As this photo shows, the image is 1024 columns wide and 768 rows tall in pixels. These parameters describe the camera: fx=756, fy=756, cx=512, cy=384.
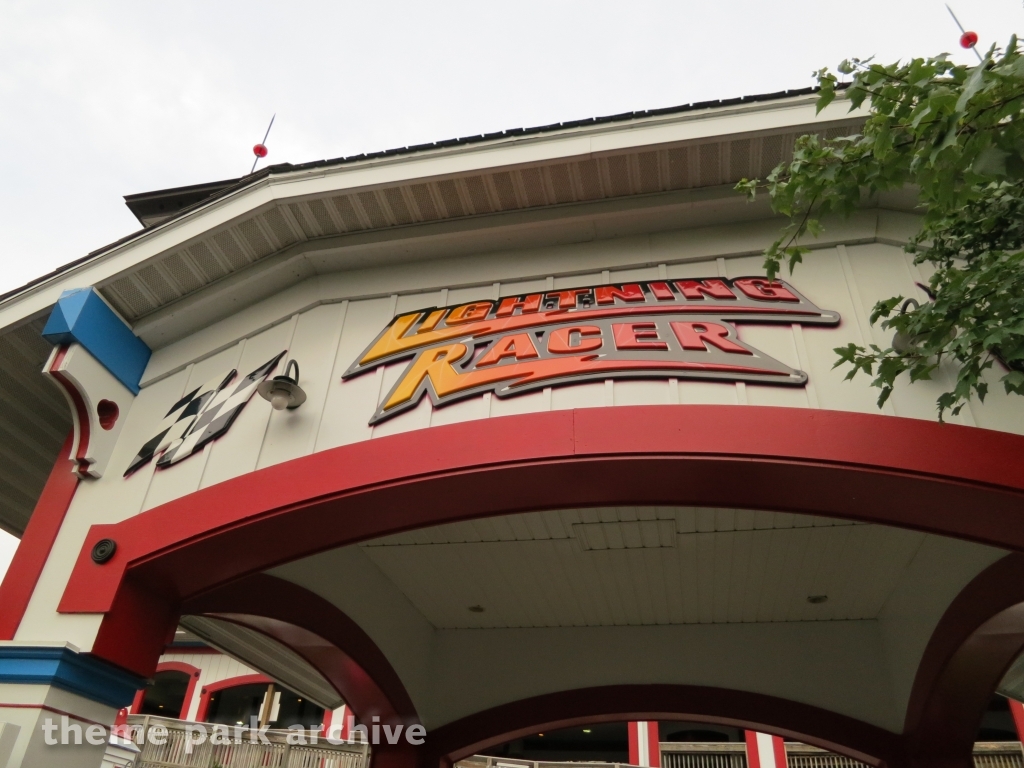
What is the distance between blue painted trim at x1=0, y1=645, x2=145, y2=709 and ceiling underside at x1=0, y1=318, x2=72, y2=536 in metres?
1.44

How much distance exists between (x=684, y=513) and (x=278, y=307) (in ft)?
11.2

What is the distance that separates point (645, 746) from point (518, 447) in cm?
1673

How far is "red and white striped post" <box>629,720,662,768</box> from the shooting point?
17844 millimetres

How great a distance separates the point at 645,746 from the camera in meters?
18.1

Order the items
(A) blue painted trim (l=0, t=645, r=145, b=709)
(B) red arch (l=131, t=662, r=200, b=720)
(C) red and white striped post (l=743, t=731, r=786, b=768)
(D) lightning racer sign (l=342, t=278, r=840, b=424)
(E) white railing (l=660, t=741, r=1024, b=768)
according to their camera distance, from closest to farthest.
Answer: (A) blue painted trim (l=0, t=645, r=145, b=709) < (D) lightning racer sign (l=342, t=278, r=840, b=424) < (E) white railing (l=660, t=741, r=1024, b=768) < (C) red and white striped post (l=743, t=731, r=786, b=768) < (B) red arch (l=131, t=662, r=200, b=720)

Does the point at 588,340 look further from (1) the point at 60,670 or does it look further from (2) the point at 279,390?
(1) the point at 60,670

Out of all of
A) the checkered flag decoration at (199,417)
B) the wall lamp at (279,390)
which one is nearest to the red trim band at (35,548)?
the checkered flag decoration at (199,417)

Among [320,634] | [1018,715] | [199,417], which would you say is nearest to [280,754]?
[320,634]

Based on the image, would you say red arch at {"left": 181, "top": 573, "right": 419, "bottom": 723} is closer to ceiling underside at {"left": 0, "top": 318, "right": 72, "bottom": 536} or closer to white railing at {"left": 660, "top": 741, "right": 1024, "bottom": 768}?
ceiling underside at {"left": 0, "top": 318, "right": 72, "bottom": 536}

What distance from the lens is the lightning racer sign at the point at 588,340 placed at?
13.6 ft

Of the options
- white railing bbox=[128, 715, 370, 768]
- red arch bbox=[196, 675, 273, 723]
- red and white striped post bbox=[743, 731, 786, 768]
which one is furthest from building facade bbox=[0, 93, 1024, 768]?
red arch bbox=[196, 675, 273, 723]

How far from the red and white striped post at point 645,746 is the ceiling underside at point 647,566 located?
11980 mm

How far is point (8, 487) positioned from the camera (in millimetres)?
6875

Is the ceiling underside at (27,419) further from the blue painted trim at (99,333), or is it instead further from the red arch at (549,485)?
the red arch at (549,485)
